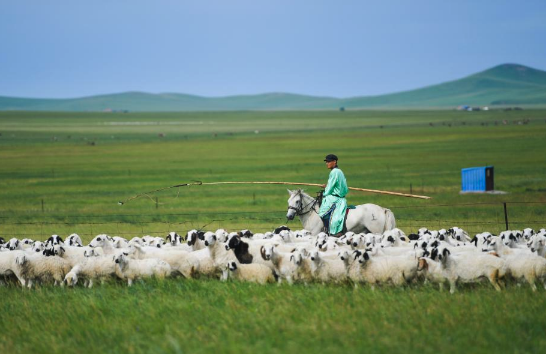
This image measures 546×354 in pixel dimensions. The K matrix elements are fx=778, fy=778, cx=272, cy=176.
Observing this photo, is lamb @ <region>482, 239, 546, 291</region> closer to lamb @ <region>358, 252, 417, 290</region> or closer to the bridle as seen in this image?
lamb @ <region>358, 252, 417, 290</region>

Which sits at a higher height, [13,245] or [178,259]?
[13,245]

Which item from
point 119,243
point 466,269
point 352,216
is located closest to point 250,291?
point 466,269

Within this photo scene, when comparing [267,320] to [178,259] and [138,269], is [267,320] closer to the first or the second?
[138,269]

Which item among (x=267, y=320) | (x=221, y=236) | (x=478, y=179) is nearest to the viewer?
(x=267, y=320)

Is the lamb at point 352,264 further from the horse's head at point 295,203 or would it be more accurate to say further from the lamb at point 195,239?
the horse's head at point 295,203

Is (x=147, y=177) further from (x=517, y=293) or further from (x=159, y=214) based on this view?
(x=517, y=293)

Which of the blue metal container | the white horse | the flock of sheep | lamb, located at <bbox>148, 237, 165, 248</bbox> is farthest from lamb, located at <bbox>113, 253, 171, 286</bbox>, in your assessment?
the blue metal container

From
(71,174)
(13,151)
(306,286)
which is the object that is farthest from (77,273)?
(13,151)

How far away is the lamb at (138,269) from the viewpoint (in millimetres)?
14480

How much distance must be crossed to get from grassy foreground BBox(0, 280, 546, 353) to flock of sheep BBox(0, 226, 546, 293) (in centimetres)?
52

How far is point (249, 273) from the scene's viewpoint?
47.8ft

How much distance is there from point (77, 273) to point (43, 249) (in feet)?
5.35

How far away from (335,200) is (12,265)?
7.06m

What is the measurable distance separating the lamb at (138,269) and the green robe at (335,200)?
451 centimetres
